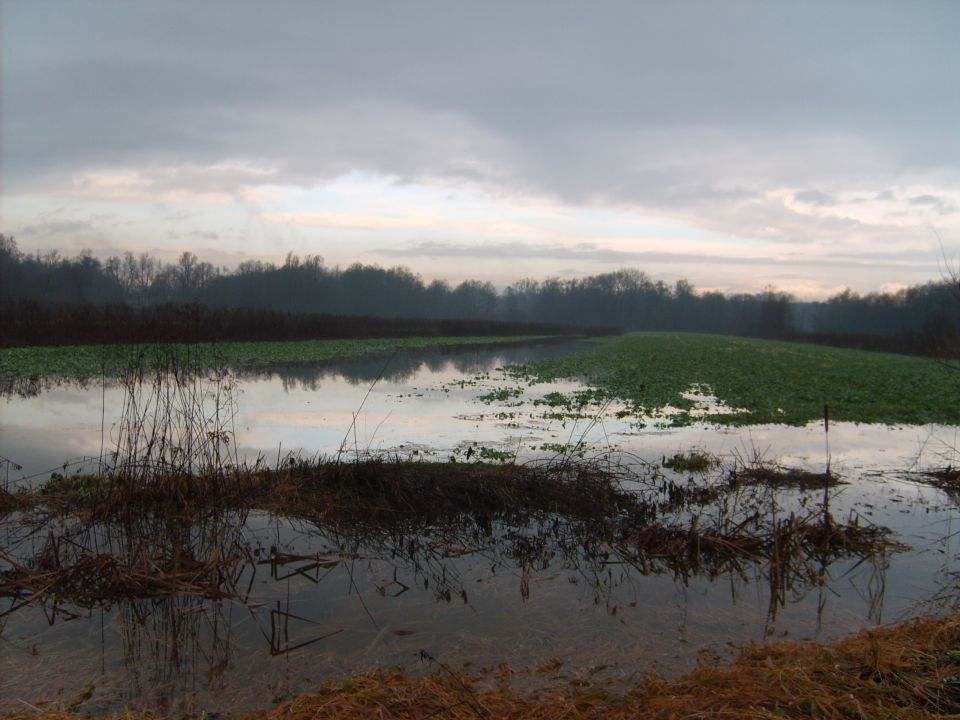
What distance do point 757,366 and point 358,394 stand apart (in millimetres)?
24786

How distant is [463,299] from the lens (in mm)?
156875

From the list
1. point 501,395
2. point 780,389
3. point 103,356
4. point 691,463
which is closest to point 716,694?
point 691,463

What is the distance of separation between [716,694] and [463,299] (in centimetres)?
15400

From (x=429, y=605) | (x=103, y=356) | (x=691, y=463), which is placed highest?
(x=103, y=356)

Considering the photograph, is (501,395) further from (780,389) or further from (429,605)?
(429,605)

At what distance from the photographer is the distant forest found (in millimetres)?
49375

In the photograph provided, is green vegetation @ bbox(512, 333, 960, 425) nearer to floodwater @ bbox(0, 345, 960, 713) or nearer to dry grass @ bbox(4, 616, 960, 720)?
floodwater @ bbox(0, 345, 960, 713)

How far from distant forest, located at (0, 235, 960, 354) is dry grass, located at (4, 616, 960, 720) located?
5187 mm

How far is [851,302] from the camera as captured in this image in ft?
404

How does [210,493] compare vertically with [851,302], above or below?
below

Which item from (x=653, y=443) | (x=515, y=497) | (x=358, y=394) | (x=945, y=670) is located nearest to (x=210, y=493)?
(x=515, y=497)

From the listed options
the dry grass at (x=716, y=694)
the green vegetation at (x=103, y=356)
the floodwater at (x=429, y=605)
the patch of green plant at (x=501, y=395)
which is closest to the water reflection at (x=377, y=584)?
the floodwater at (x=429, y=605)

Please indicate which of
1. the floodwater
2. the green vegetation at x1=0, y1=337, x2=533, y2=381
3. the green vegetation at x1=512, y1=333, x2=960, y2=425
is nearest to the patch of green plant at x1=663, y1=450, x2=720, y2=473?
the floodwater

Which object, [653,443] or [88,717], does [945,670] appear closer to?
[88,717]
